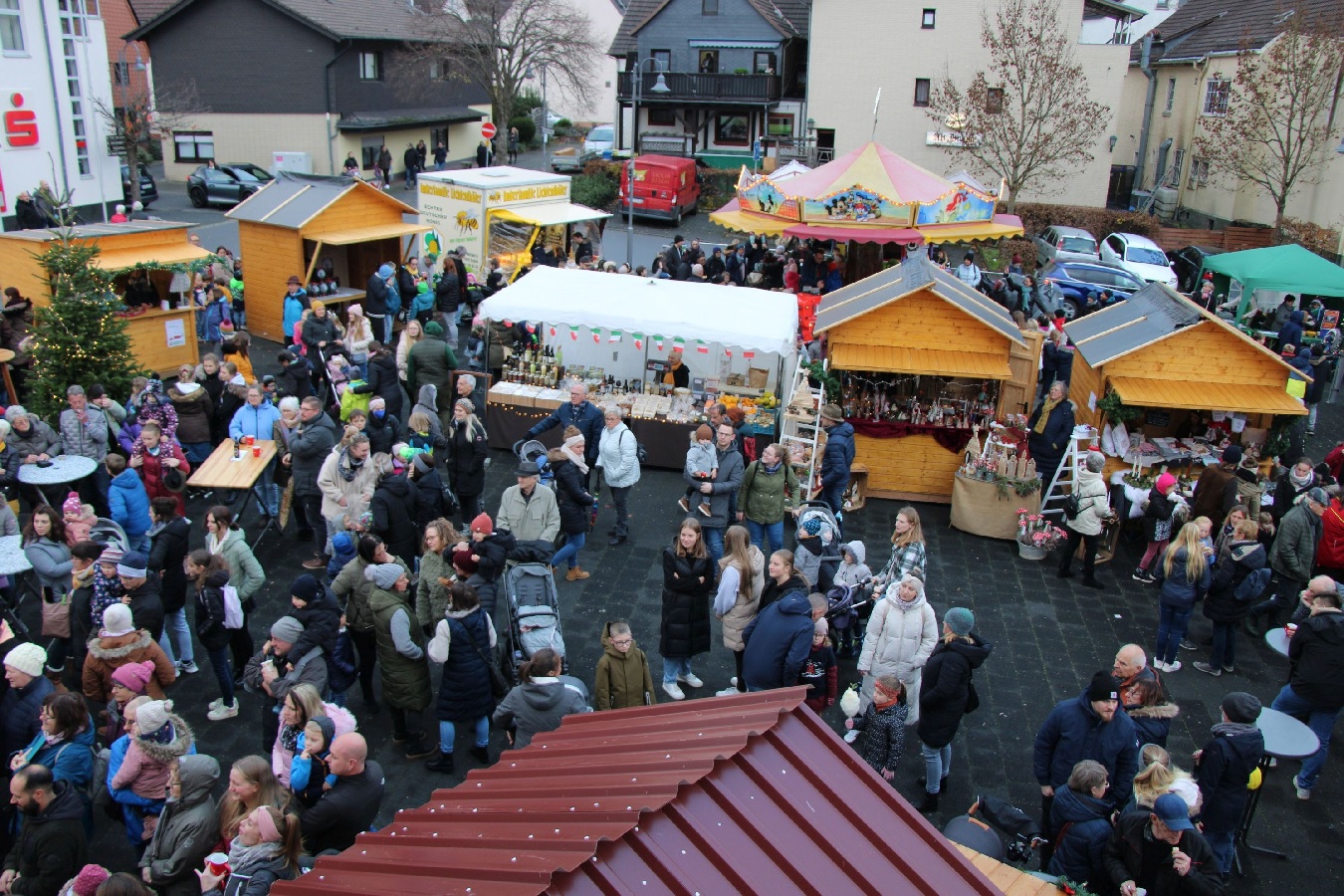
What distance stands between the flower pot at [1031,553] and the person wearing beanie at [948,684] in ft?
14.9

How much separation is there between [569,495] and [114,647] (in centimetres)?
406

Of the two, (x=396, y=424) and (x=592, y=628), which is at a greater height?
(x=396, y=424)

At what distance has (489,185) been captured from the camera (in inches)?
764

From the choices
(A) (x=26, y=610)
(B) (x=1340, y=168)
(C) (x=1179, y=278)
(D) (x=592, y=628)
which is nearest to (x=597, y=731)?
(D) (x=592, y=628)

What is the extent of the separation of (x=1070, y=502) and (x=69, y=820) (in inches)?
342

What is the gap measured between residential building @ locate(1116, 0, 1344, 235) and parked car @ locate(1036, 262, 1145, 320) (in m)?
6.71

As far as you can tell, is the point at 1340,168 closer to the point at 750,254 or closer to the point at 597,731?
the point at 750,254

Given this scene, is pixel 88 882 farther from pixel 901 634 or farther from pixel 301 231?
pixel 301 231

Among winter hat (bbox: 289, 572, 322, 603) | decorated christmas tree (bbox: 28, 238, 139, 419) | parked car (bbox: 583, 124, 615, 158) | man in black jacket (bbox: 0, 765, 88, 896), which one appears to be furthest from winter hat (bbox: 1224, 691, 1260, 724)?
parked car (bbox: 583, 124, 615, 158)

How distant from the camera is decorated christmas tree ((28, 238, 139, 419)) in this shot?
1050 cm

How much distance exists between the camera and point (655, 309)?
1210cm

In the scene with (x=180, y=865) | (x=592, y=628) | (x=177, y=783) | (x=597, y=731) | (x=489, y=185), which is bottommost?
(x=592, y=628)

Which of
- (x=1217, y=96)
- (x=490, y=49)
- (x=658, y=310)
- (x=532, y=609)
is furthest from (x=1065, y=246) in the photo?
(x=490, y=49)

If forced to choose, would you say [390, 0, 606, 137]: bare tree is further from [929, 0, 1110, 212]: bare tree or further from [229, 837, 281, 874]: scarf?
[229, 837, 281, 874]: scarf
